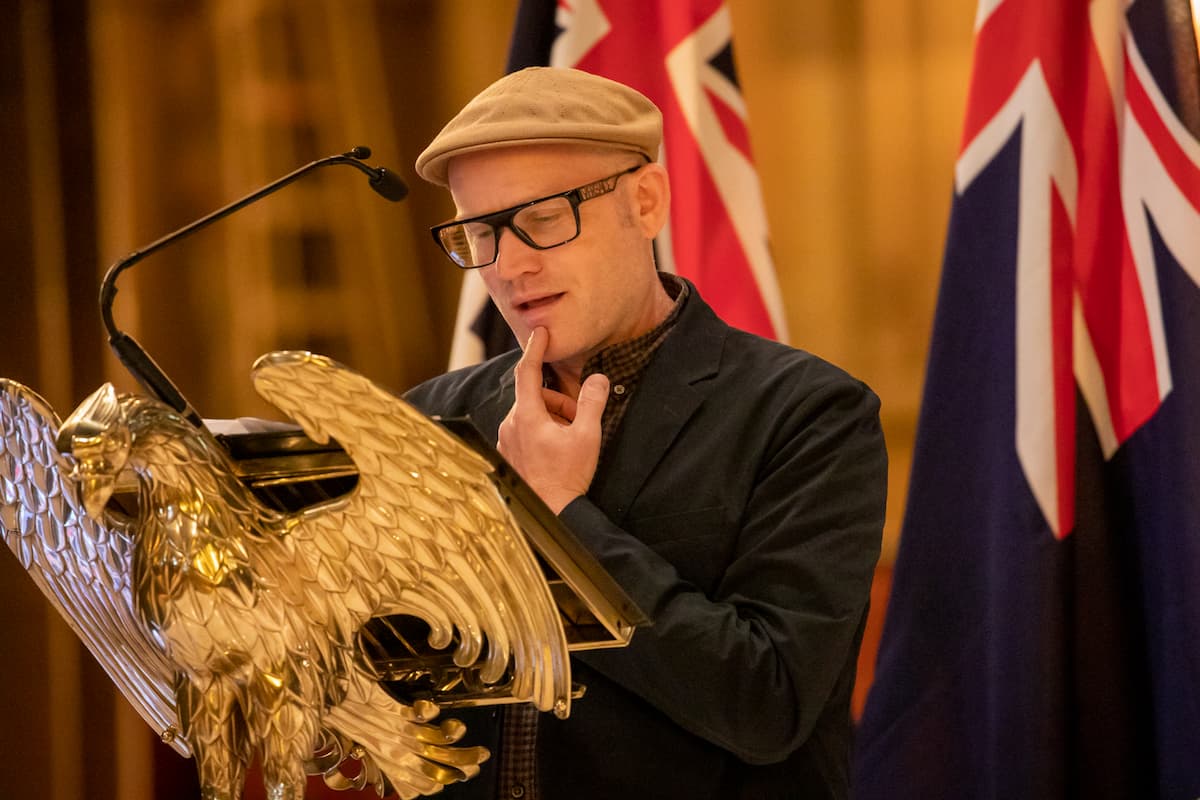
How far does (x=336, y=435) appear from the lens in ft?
3.10

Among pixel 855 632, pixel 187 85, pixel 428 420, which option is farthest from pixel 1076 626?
pixel 187 85

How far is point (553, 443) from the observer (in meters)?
1.27

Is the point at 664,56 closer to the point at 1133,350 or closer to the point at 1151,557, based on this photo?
the point at 1133,350

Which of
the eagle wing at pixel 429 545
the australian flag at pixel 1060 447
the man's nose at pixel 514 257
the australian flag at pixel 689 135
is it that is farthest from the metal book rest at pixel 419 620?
the australian flag at pixel 689 135

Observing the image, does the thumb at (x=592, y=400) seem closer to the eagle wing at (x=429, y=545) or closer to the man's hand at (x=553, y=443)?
the man's hand at (x=553, y=443)

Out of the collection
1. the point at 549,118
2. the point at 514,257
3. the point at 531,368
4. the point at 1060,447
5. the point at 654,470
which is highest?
the point at 549,118

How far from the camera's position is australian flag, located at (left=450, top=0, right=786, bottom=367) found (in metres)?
2.22

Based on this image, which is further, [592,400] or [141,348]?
[592,400]

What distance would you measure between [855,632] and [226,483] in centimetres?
63

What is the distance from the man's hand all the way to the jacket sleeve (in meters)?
0.02

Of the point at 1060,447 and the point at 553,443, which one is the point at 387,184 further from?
the point at 1060,447

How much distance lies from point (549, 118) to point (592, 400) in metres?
0.30

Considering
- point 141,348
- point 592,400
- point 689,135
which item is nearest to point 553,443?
point 592,400

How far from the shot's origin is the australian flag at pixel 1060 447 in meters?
1.86
